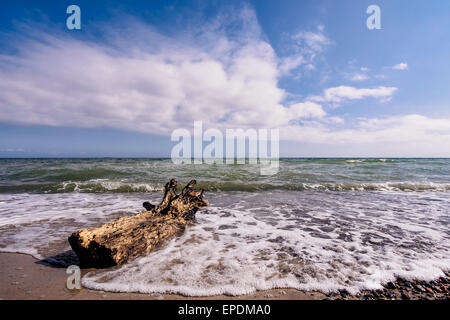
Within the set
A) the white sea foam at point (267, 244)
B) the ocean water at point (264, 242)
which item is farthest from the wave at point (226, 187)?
the white sea foam at point (267, 244)

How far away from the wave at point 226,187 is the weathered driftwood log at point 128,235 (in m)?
5.73

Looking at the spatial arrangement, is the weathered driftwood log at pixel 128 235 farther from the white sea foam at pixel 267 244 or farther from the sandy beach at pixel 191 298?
the sandy beach at pixel 191 298

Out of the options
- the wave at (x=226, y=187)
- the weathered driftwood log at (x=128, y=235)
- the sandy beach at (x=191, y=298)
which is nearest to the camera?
the sandy beach at (x=191, y=298)

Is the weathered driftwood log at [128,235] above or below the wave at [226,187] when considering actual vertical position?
above

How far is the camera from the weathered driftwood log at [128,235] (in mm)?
3039

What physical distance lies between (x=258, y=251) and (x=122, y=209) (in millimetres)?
5156

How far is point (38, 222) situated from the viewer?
5395 millimetres

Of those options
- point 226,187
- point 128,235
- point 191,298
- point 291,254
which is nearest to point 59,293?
point 128,235

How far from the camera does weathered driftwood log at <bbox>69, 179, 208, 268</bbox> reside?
120 inches

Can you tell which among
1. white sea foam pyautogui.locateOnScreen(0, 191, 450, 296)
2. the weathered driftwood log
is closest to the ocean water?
white sea foam pyautogui.locateOnScreen(0, 191, 450, 296)

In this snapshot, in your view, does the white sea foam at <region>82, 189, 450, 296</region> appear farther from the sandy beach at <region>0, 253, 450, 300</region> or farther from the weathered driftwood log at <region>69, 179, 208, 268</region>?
the weathered driftwood log at <region>69, 179, 208, 268</region>

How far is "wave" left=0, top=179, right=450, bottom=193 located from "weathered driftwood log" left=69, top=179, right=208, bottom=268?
226 inches

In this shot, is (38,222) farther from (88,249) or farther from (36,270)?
(88,249)
